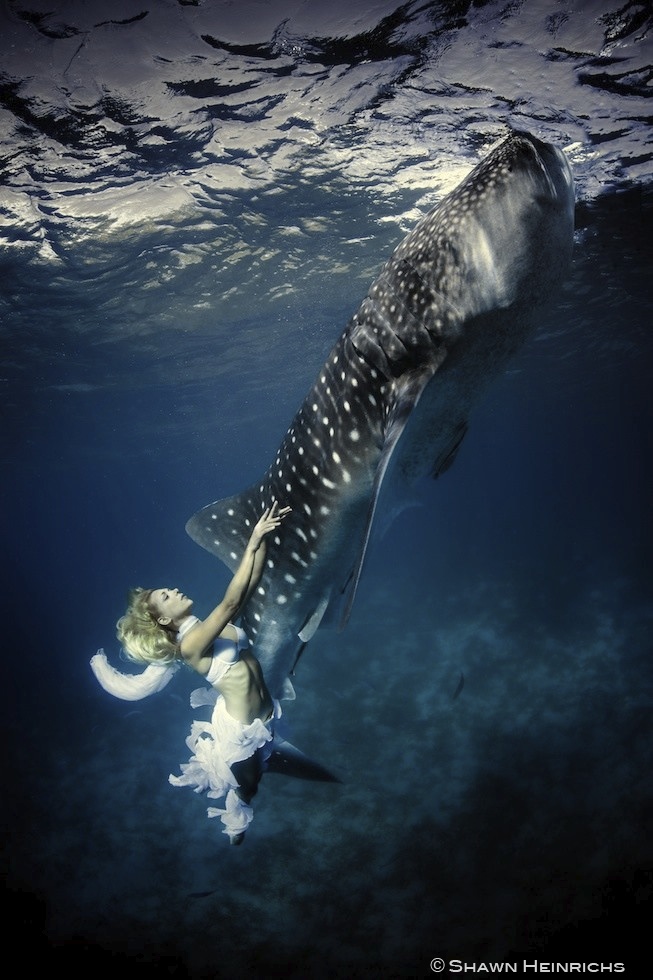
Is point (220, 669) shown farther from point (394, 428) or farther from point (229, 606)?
point (394, 428)

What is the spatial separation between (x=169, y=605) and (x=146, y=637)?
383 millimetres

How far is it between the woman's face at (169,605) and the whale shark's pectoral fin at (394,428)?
6.09 ft

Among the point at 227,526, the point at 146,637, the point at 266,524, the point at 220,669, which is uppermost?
the point at 266,524

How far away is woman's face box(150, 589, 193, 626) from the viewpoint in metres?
4.60

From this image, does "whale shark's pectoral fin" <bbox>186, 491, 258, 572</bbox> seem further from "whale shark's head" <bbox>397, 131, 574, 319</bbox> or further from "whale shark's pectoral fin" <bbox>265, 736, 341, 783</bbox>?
"whale shark's head" <bbox>397, 131, 574, 319</bbox>

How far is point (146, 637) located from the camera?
4641 mm

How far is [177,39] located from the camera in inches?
232

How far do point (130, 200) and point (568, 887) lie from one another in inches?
570

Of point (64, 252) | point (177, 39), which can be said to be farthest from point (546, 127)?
point (64, 252)

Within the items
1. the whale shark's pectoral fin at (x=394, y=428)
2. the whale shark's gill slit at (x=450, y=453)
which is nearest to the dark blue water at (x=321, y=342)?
the whale shark's gill slit at (x=450, y=453)

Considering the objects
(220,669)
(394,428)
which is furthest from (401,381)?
(220,669)

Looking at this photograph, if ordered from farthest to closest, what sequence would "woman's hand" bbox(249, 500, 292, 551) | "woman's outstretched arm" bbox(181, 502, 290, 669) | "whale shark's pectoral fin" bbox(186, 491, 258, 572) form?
"whale shark's pectoral fin" bbox(186, 491, 258, 572) → "woman's hand" bbox(249, 500, 292, 551) → "woman's outstretched arm" bbox(181, 502, 290, 669)

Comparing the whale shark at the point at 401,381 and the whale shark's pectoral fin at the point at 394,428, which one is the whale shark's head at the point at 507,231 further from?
the whale shark's pectoral fin at the point at 394,428

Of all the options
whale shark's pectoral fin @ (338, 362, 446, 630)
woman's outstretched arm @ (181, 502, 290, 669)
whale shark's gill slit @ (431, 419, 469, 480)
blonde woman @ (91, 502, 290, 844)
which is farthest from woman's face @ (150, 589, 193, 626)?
whale shark's gill slit @ (431, 419, 469, 480)
